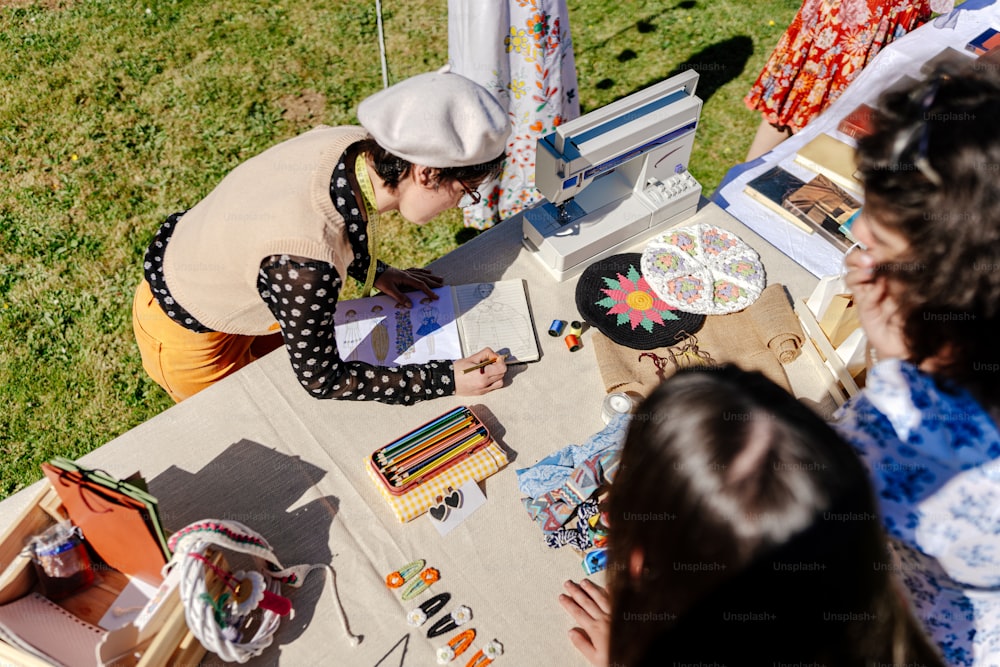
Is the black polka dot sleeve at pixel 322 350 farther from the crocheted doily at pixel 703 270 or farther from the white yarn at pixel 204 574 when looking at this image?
the crocheted doily at pixel 703 270

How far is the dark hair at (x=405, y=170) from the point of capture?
1.79m

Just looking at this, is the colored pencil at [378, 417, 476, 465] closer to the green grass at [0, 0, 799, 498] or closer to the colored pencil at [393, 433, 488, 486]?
the colored pencil at [393, 433, 488, 486]

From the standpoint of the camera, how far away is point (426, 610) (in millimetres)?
1646

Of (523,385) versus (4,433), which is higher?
(523,385)

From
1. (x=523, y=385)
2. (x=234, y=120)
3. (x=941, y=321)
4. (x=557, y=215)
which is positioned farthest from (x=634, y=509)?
(x=234, y=120)

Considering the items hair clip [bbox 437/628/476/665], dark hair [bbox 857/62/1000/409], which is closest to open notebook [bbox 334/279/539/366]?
hair clip [bbox 437/628/476/665]

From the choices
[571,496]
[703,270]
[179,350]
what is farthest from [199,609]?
[703,270]

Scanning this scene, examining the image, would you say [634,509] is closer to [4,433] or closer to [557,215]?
[557,215]

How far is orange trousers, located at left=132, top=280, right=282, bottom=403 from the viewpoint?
2115mm

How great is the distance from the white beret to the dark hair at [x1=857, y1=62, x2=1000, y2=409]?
89cm

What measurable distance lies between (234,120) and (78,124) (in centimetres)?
102

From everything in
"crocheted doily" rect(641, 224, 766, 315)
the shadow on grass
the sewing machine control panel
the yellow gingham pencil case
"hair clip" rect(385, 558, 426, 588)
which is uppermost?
the sewing machine control panel

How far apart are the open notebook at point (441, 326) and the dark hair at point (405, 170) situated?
1.67 ft

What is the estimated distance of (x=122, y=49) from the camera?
4.91 metres
